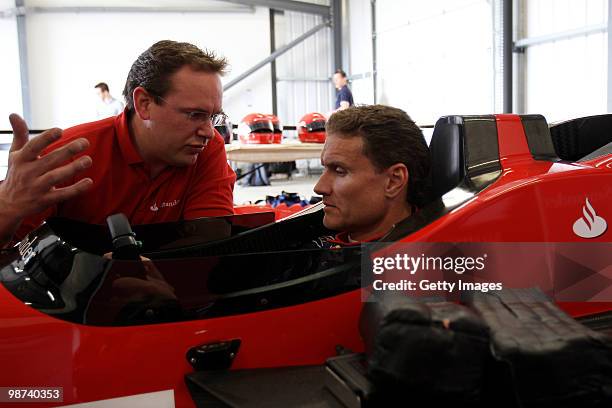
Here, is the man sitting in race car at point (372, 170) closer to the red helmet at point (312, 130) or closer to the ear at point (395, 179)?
the ear at point (395, 179)

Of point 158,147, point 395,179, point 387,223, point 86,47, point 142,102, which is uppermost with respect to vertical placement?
point 86,47

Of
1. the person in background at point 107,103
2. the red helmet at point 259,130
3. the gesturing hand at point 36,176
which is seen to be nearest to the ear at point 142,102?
the gesturing hand at point 36,176

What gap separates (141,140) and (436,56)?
29.4 feet

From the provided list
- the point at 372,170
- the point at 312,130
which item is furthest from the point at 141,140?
the point at 312,130

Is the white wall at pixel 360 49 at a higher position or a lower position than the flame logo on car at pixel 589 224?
higher

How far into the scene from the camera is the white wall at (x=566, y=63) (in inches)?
269

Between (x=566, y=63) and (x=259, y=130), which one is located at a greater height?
(x=566, y=63)

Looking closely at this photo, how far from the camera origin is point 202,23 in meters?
13.6

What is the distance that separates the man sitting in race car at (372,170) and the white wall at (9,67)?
12.3 meters

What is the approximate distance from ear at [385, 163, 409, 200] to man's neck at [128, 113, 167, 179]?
0.90 m

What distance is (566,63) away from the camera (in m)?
7.39

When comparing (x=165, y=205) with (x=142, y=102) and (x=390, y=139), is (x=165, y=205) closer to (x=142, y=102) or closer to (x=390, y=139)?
(x=142, y=102)

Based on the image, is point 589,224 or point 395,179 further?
point 395,179

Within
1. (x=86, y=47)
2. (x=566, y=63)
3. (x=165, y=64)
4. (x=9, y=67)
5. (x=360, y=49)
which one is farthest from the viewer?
(x=360, y=49)
